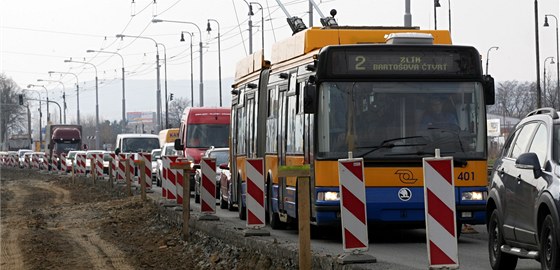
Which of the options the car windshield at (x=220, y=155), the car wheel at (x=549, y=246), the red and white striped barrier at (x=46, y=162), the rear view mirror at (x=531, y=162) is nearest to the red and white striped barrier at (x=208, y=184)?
the rear view mirror at (x=531, y=162)

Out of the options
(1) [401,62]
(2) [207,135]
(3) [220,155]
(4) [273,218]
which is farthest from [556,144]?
(2) [207,135]

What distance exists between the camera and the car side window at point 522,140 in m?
13.0

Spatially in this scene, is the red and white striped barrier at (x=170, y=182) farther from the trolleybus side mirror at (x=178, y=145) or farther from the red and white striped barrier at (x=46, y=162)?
the red and white striped barrier at (x=46, y=162)

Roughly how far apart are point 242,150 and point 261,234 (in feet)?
24.8

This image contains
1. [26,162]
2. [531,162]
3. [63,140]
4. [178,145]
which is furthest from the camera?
[26,162]

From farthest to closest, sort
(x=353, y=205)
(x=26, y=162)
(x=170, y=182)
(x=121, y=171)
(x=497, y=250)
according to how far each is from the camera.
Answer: (x=26, y=162)
(x=121, y=171)
(x=170, y=182)
(x=497, y=250)
(x=353, y=205)

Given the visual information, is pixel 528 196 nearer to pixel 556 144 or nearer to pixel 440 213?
pixel 556 144

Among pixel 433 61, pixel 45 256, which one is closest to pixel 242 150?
pixel 45 256

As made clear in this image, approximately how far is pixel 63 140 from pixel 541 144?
255 ft

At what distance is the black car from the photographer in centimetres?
1147

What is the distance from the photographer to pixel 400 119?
57.4 ft

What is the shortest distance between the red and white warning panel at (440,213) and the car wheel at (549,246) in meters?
0.84

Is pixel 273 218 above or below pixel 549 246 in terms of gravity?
below

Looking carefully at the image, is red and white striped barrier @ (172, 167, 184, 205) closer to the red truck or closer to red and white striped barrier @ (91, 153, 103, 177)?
red and white striped barrier @ (91, 153, 103, 177)
